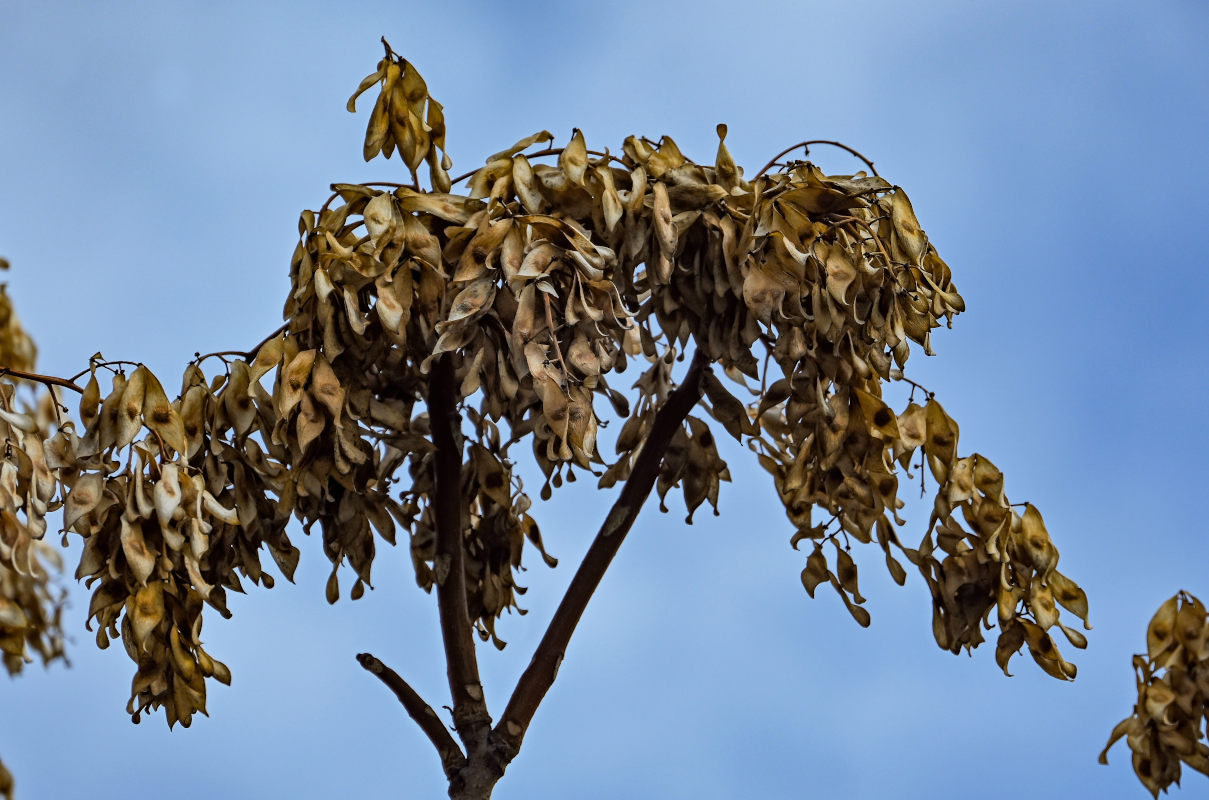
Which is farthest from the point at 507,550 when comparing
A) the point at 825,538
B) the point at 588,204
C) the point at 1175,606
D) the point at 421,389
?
the point at 1175,606

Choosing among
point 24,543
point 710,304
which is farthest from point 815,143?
point 24,543

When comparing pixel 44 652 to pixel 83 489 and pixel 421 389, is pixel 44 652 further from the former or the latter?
pixel 421 389

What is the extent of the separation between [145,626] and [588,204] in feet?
1.79

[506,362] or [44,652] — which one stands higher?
[506,362]

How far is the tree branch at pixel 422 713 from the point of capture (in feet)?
4.56

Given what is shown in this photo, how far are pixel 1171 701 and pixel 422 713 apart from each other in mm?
713

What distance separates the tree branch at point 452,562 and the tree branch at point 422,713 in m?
0.02

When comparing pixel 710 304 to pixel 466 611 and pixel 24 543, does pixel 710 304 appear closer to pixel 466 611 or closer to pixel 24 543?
pixel 466 611

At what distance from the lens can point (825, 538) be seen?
146 centimetres

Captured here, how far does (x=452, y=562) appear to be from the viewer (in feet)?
4.67

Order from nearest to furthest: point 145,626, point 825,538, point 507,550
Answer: point 145,626
point 825,538
point 507,550

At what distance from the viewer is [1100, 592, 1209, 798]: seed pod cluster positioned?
1212 millimetres

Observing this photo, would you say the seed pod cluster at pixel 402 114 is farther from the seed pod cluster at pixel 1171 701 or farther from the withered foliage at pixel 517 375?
the seed pod cluster at pixel 1171 701

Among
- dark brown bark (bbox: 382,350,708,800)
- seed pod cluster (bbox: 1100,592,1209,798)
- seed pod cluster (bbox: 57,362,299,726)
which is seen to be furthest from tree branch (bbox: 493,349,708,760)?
seed pod cluster (bbox: 1100,592,1209,798)
